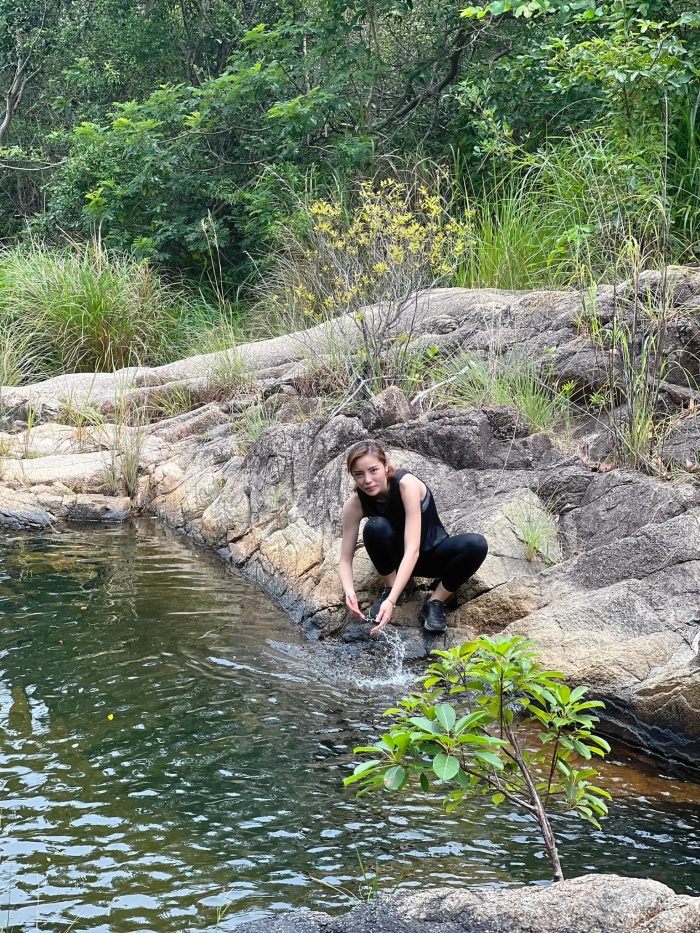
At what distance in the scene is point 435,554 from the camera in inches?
214

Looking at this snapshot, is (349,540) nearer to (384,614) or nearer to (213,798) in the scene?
(384,614)

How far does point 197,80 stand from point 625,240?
1022 cm

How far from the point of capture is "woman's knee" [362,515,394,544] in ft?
18.0

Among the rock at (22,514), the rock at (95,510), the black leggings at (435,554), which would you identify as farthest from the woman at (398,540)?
the rock at (22,514)

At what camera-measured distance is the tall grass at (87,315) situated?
36.0ft

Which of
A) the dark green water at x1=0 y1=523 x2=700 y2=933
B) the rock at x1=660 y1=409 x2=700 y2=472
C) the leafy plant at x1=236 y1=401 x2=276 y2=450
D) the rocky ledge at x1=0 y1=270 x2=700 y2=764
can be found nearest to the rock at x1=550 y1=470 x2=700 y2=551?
the rocky ledge at x1=0 y1=270 x2=700 y2=764

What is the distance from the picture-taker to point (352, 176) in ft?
39.1

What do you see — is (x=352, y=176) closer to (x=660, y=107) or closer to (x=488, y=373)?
(x=660, y=107)

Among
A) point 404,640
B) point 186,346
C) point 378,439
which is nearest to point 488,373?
point 378,439

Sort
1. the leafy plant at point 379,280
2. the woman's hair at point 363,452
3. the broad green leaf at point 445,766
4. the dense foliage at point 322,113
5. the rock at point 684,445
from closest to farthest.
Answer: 1. the broad green leaf at point 445,766
2. the woman's hair at point 363,452
3. the rock at point 684,445
4. the leafy plant at point 379,280
5. the dense foliage at point 322,113

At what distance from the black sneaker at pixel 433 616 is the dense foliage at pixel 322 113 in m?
3.30

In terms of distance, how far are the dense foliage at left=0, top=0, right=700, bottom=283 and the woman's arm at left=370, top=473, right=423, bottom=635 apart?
2981 mm

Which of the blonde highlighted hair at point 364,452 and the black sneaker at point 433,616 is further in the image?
the black sneaker at point 433,616

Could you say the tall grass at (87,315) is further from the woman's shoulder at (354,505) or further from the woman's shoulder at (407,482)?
the woman's shoulder at (407,482)
